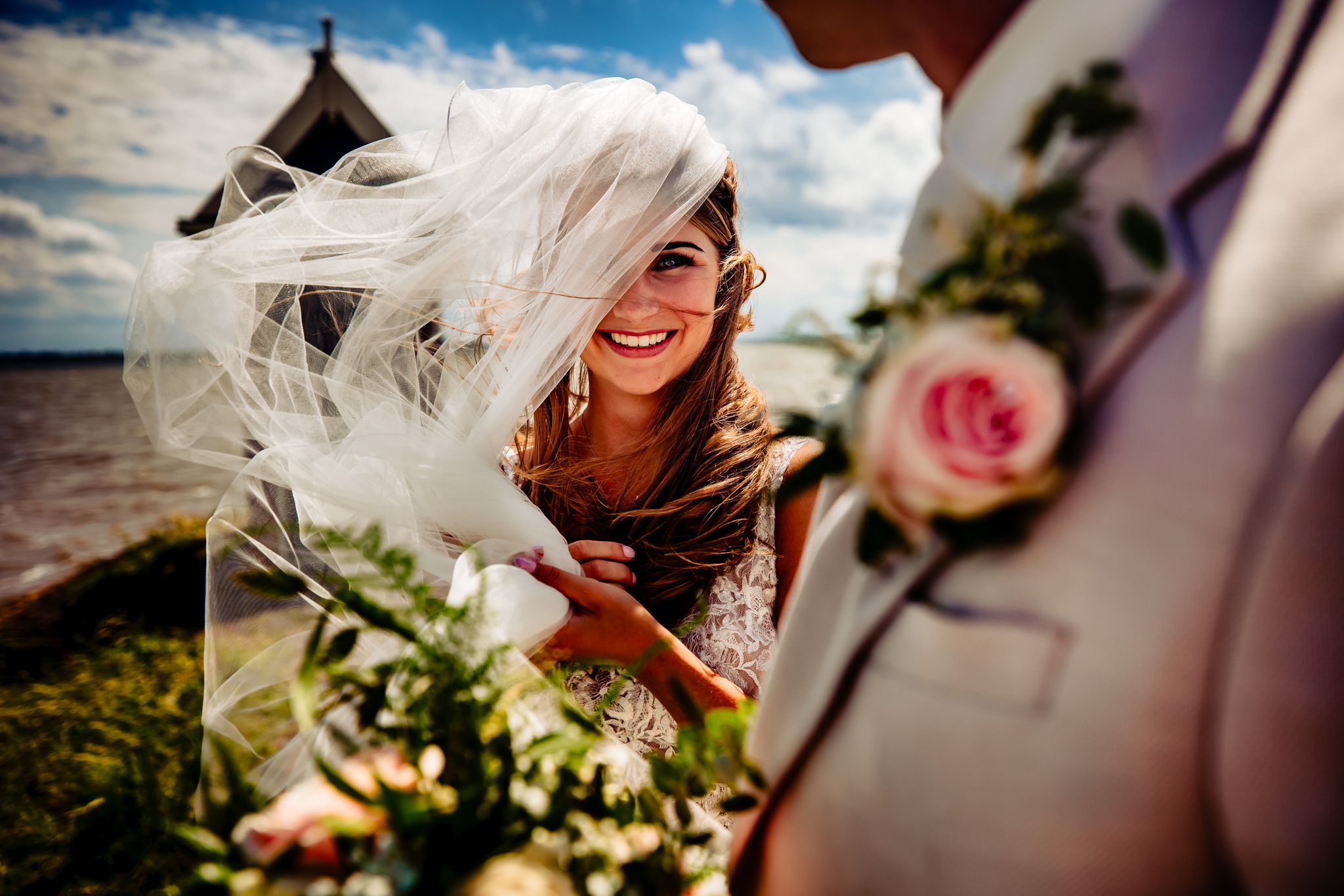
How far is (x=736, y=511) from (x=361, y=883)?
207cm

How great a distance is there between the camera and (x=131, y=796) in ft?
3.12

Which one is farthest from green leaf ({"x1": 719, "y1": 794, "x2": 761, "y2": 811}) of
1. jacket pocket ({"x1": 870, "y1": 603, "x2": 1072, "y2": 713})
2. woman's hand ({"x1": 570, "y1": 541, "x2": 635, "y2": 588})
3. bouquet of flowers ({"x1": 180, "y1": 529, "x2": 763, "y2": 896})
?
woman's hand ({"x1": 570, "y1": 541, "x2": 635, "y2": 588})

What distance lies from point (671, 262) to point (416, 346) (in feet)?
3.08

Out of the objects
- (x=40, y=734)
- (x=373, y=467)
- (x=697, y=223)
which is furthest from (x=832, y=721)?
(x=40, y=734)

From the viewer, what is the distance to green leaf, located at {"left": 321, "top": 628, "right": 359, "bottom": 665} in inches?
29.6

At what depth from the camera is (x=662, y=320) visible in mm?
2492

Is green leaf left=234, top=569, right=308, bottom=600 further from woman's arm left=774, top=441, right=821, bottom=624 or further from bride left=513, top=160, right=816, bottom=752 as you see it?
woman's arm left=774, top=441, right=821, bottom=624

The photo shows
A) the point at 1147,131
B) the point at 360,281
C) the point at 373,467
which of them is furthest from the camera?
the point at 360,281

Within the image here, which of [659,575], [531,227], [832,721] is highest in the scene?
[531,227]

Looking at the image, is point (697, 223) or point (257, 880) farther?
point (697, 223)

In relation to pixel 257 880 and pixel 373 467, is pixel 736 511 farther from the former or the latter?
pixel 257 880

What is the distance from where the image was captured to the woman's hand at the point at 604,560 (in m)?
2.09

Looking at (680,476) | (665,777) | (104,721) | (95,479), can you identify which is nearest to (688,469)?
(680,476)

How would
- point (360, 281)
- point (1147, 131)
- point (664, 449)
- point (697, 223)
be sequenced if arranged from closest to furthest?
point (1147, 131), point (360, 281), point (697, 223), point (664, 449)
